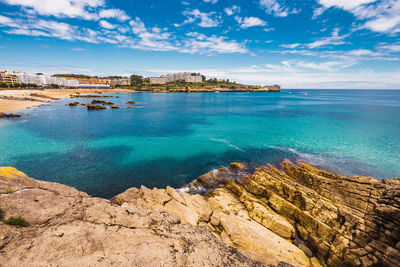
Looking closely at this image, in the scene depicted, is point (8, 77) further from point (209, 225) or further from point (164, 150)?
point (209, 225)

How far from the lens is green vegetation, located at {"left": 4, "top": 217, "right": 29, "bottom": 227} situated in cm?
633

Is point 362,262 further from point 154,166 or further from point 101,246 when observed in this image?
point 154,166

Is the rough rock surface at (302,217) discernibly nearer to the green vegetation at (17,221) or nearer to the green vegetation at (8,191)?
the green vegetation at (8,191)

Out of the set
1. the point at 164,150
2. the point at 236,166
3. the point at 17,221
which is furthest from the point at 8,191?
the point at 164,150

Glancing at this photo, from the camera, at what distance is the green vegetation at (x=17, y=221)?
633cm

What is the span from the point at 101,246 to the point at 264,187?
14.9m

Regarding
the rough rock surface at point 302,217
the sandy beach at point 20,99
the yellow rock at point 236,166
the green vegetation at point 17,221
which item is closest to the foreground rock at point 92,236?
the green vegetation at point 17,221

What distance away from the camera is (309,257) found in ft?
37.6

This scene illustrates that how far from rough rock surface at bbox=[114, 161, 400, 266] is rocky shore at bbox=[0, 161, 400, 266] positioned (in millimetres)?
55

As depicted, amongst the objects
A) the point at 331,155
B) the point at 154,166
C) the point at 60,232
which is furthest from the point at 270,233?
the point at 331,155

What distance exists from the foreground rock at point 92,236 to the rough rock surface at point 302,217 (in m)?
3.03

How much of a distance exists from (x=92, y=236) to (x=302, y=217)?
14.4 metres

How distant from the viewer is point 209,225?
11695 mm

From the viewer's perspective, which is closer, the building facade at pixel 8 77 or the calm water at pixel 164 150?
the calm water at pixel 164 150
